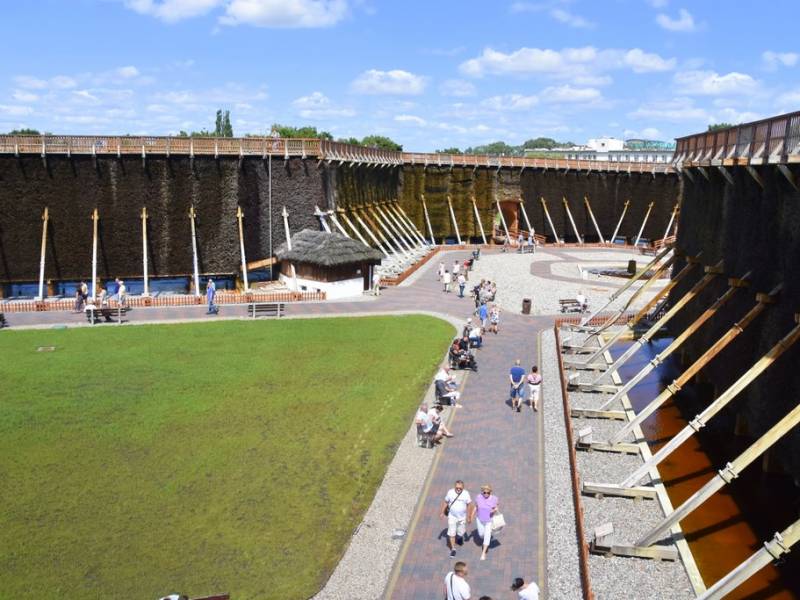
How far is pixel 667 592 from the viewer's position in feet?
36.7

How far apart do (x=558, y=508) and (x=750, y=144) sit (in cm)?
1085

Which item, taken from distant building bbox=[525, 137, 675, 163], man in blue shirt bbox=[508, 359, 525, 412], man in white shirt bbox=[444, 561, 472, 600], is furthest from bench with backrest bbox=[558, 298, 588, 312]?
distant building bbox=[525, 137, 675, 163]

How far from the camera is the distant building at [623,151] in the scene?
457 ft

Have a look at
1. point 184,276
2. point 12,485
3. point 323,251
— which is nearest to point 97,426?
point 12,485

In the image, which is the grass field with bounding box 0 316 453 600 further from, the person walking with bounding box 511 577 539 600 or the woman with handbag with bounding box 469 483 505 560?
the person walking with bounding box 511 577 539 600

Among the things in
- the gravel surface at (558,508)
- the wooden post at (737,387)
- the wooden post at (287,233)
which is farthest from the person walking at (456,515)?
the wooden post at (287,233)

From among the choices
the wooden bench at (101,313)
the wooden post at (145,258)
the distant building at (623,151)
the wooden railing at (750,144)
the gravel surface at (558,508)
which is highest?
the distant building at (623,151)

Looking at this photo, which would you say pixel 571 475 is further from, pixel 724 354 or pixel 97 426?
pixel 97 426

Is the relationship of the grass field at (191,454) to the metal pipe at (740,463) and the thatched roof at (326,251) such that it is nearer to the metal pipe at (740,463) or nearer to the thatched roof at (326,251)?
the metal pipe at (740,463)

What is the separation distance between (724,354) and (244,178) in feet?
88.0

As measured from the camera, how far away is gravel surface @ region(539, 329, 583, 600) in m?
11.2

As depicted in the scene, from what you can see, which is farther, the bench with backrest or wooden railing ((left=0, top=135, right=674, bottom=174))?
wooden railing ((left=0, top=135, right=674, bottom=174))

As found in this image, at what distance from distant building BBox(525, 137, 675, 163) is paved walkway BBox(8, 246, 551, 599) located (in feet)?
365

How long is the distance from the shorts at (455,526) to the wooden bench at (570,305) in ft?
68.9
